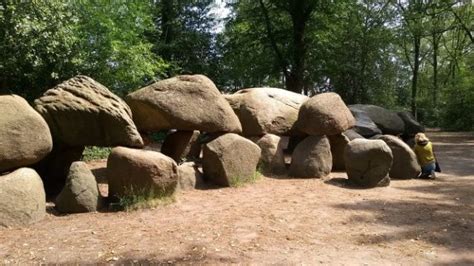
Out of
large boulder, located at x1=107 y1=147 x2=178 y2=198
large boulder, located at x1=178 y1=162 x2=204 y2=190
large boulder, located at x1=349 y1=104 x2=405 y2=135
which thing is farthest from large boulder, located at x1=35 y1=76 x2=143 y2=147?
large boulder, located at x1=349 y1=104 x2=405 y2=135

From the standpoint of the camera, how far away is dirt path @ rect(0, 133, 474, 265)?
16.8ft

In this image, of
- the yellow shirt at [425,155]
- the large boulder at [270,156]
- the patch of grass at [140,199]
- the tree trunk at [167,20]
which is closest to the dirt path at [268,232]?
the patch of grass at [140,199]

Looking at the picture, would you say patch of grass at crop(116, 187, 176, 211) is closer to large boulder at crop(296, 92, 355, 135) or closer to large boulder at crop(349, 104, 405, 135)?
large boulder at crop(296, 92, 355, 135)

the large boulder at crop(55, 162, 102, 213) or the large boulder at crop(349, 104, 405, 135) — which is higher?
the large boulder at crop(349, 104, 405, 135)

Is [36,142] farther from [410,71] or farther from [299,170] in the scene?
Result: [410,71]

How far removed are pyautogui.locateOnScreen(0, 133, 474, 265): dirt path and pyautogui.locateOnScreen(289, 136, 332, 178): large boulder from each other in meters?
1.59

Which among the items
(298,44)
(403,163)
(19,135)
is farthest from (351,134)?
(298,44)

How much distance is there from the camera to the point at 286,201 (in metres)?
7.94

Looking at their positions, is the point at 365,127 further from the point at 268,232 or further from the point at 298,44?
the point at 298,44

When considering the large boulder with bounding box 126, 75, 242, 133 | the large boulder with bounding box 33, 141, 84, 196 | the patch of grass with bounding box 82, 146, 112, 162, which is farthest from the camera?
the patch of grass with bounding box 82, 146, 112, 162

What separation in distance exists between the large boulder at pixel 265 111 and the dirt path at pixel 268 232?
2.69 metres

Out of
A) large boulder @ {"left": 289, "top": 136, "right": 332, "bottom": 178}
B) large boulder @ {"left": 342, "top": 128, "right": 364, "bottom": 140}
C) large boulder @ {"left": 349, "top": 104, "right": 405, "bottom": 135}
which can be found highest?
large boulder @ {"left": 349, "top": 104, "right": 405, "bottom": 135}

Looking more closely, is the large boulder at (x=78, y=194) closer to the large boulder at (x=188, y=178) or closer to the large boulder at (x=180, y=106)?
the large boulder at (x=188, y=178)

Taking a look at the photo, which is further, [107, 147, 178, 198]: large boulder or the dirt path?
[107, 147, 178, 198]: large boulder
